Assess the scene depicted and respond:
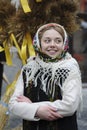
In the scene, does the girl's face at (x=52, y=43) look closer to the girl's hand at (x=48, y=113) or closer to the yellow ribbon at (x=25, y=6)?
the girl's hand at (x=48, y=113)

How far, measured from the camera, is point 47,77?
8.76 feet

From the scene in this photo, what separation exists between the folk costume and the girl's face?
2 cm

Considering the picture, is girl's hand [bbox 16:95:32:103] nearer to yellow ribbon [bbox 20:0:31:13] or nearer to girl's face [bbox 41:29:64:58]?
girl's face [bbox 41:29:64:58]

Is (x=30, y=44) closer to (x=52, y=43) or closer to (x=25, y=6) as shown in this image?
(x=25, y=6)

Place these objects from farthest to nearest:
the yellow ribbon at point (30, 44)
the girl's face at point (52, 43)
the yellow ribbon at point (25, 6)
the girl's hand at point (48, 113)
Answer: the yellow ribbon at point (30, 44) → the yellow ribbon at point (25, 6) → the girl's face at point (52, 43) → the girl's hand at point (48, 113)

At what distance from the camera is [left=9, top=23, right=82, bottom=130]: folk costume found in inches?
103

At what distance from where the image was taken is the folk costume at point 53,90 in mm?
2604

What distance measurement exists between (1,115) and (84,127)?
1029 mm

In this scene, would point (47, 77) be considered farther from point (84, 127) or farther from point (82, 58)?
point (82, 58)

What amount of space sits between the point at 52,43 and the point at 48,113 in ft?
1.38

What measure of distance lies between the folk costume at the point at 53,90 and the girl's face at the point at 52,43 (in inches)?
1.0

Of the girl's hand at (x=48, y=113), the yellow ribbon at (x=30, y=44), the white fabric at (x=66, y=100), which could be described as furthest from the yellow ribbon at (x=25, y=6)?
the girl's hand at (x=48, y=113)

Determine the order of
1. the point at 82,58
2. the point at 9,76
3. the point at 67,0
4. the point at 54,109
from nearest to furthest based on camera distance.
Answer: the point at 54,109 → the point at 67,0 → the point at 9,76 → the point at 82,58

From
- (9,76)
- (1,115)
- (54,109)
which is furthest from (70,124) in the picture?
(9,76)
